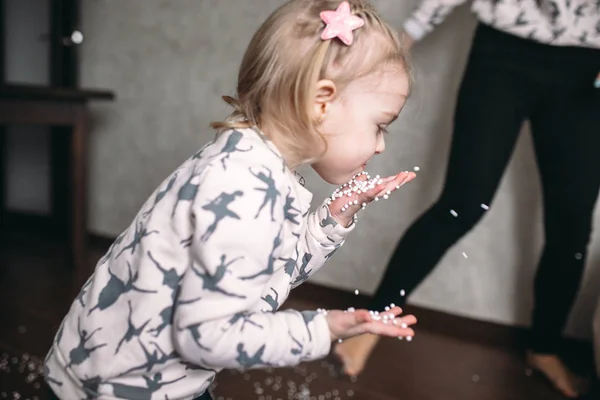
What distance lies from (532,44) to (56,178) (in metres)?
1.89

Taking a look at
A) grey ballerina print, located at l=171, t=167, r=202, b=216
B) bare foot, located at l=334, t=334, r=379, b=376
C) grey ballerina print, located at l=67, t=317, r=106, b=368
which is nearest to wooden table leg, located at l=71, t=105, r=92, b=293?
bare foot, located at l=334, t=334, r=379, b=376

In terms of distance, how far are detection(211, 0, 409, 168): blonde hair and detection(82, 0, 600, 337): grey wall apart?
3.35 feet

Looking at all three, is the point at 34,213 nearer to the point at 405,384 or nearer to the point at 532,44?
the point at 405,384

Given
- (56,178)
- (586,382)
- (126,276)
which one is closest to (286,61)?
(126,276)

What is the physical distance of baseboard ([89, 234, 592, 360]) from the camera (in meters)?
1.72

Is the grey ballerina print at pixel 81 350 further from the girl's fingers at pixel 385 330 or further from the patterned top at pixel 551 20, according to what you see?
the patterned top at pixel 551 20

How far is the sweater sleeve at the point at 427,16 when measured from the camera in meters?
1.48

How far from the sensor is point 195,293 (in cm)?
63

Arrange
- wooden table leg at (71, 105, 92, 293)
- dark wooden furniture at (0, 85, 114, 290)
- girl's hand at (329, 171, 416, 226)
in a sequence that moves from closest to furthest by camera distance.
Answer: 1. girl's hand at (329, 171, 416, 226)
2. dark wooden furniture at (0, 85, 114, 290)
3. wooden table leg at (71, 105, 92, 293)

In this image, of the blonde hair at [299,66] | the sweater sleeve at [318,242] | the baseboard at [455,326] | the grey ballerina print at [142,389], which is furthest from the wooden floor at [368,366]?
the blonde hair at [299,66]

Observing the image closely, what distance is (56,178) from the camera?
2594 mm

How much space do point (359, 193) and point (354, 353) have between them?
2.13 feet

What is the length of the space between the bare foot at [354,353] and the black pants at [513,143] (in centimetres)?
9

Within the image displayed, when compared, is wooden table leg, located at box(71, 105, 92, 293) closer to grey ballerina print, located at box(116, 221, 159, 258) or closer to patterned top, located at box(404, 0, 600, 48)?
patterned top, located at box(404, 0, 600, 48)
